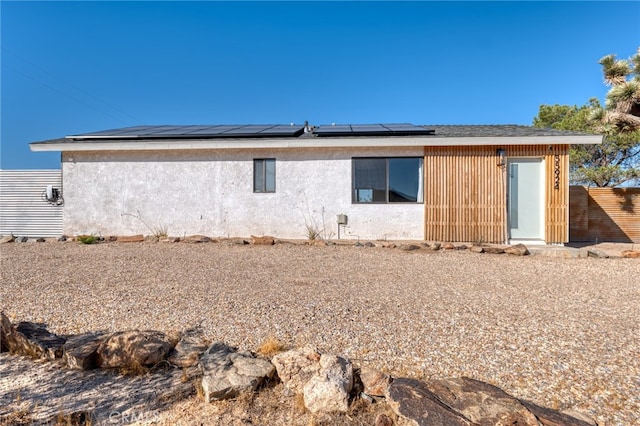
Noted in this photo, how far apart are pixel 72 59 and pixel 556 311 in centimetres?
2470

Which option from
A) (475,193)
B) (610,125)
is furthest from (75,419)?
(610,125)

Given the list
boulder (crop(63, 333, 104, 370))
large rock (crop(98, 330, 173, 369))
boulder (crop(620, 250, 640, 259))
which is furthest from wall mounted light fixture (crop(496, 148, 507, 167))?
boulder (crop(63, 333, 104, 370))

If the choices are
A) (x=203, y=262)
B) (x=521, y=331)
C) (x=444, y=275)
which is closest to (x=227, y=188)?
(x=203, y=262)

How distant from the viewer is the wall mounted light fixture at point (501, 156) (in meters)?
8.71

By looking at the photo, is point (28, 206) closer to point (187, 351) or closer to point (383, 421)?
point (187, 351)

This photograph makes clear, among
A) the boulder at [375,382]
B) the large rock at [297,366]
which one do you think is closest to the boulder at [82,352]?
the large rock at [297,366]

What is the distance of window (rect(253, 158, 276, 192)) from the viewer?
9.36 meters

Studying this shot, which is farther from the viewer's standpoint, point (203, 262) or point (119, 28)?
point (119, 28)

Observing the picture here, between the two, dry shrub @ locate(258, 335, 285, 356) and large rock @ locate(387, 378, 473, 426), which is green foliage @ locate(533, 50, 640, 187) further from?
dry shrub @ locate(258, 335, 285, 356)

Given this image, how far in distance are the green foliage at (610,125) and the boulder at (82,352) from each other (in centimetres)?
1397

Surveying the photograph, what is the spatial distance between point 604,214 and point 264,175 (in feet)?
35.3

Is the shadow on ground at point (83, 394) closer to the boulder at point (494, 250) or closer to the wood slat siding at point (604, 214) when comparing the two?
the boulder at point (494, 250)

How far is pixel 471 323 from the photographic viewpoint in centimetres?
332

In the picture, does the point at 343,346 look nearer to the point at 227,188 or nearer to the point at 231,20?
the point at 227,188
